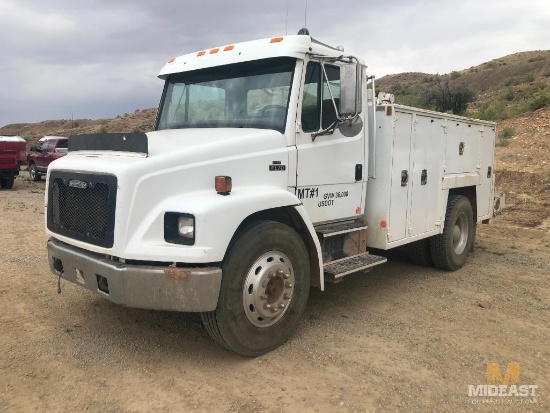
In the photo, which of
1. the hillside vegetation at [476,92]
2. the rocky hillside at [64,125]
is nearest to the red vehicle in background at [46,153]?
the hillside vegetation at [476,92]

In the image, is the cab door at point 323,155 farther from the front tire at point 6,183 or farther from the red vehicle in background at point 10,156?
the front tire at point 6,183

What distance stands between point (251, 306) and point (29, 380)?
67.4 inches

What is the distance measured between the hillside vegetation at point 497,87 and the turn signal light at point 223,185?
2170 centimetres

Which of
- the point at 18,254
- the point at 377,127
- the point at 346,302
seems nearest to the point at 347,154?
the point at 377,127

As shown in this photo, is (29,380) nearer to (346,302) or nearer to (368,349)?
(368,349)

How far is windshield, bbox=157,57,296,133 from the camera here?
4301 mm

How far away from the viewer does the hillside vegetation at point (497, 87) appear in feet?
78.7

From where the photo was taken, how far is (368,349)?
163 inches

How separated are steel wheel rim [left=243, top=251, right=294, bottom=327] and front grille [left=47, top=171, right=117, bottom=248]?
1.11 meters

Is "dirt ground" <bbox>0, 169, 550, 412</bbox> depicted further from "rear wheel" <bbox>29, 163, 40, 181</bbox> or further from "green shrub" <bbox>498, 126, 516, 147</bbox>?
"rear wheel" <bbox>29, 163, 40, 181</bbox>

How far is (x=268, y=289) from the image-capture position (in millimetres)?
3914

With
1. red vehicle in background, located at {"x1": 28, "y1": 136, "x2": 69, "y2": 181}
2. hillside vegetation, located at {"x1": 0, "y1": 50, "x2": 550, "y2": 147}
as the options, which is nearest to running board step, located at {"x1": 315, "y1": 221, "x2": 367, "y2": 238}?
hillside vegetation, located at {"x1": 0, "y1": 50, "x2": 550, "y2": 147}

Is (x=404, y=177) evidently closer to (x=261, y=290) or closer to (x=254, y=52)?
(x=254, y=52)

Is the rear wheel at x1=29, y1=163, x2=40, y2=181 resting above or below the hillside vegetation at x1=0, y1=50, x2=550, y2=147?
below
